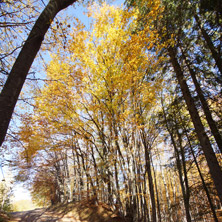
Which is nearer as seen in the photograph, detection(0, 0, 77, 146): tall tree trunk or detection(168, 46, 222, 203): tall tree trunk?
detection(0, 0, 77, 146): tall tree trunk

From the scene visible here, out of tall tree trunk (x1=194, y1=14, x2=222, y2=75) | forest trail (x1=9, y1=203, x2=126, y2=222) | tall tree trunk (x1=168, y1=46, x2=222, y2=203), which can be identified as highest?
tall tree trunk (x1=194, y1=14, x2=222, y2=75)

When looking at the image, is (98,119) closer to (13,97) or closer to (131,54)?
(131,54)

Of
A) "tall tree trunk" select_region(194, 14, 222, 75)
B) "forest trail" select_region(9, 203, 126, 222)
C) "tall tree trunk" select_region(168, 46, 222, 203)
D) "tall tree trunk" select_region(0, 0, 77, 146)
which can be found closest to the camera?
"tall tree trunk" select_region(0, 0, 77, 146)

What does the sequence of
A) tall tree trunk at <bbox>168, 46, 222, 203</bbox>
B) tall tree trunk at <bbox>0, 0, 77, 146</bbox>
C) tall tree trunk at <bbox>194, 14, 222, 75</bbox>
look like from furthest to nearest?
tall tree trunk at <bbox>168, 46, 222, 203</bbox> → tall tree trunk at <bbox>194, 14, 222, 75</bbox> → tall tree trunk at <bbox>0, 0, 77, 146</bbox>

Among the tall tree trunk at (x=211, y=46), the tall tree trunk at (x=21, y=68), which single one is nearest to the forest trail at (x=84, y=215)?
the tall tree trunk at (x=21, y=68)

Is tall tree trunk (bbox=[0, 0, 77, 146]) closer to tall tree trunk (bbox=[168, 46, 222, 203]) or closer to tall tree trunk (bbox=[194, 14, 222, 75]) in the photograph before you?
tall tree trunk (bbox=[194, 14, 222, 75])

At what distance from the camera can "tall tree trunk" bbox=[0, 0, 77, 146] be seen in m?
1.48

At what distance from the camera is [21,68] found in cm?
171

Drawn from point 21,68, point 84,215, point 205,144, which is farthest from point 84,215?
point 21,68

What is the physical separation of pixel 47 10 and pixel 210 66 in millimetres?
7261

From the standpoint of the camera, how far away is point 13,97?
1572mm

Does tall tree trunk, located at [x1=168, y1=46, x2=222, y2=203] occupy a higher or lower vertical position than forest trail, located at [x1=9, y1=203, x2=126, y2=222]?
higher

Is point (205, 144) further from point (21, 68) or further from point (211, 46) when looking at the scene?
point (21, 68)

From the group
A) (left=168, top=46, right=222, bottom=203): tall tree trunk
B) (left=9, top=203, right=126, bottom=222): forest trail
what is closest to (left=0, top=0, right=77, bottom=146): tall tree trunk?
(left=168, top=46, right=222, bottom=203): tall tree trunk
